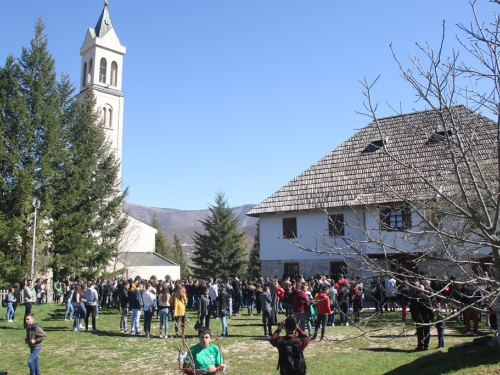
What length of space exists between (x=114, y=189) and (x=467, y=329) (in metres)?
28.4

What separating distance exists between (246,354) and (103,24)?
46577 millimetres

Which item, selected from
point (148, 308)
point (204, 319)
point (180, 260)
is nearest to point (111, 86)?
point (180, 260)

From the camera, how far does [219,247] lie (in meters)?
43.8

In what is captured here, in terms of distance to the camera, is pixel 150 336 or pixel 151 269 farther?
pixel 151 269

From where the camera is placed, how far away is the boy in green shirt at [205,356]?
6.27 meters

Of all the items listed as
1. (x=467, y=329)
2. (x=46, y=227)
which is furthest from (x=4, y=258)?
(x=467, y=329)

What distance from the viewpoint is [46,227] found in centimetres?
3081

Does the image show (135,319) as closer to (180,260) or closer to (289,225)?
(289,225)

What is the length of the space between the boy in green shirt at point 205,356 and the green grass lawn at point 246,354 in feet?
7.15

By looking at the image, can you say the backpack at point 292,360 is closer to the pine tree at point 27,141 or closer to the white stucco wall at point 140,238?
the pine tree at point 27,141

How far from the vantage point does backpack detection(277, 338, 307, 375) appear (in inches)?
263

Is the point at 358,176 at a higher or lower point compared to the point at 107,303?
higher

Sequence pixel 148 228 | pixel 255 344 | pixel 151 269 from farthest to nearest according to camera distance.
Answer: pixel 148 228 → pixel 151 269 → pixel 255 344

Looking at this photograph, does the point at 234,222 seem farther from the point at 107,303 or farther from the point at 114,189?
the point at 107,303
